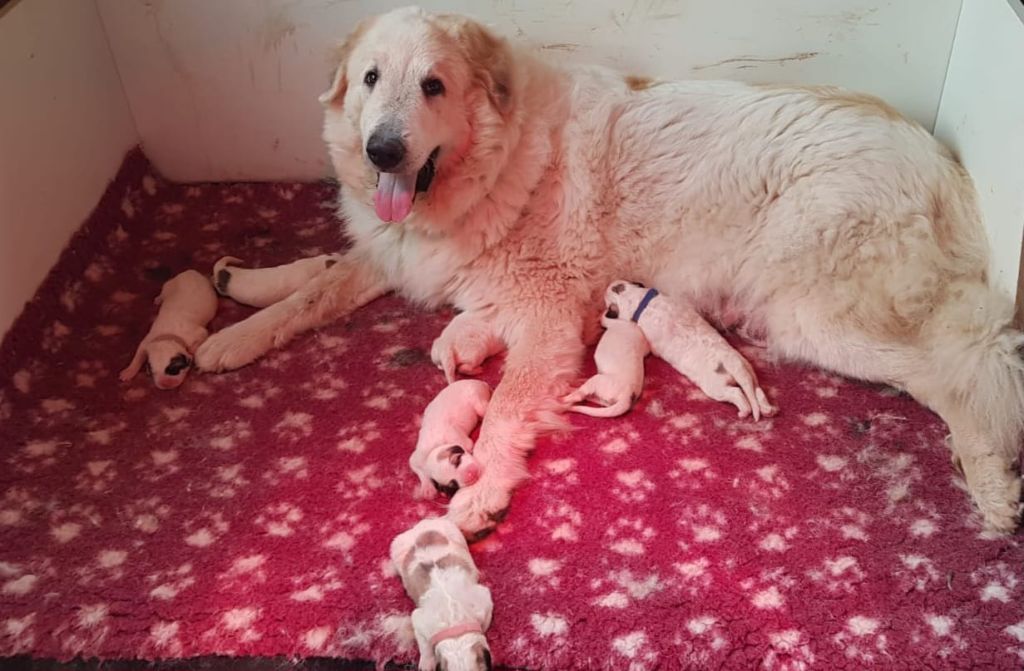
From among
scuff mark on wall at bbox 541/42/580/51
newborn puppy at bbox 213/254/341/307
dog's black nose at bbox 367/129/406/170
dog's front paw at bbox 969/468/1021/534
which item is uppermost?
scuff mark on wall at bbox 541/42/580/51

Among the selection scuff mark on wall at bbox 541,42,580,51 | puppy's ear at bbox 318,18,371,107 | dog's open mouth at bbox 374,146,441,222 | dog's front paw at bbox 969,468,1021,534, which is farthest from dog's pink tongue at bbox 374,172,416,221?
dog's front paw at bbox 969,468,1021,534

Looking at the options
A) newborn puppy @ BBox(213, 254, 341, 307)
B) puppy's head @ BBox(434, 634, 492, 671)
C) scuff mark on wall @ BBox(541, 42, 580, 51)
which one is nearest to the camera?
puppy's head @ BBox(434, 634, 492, 671)

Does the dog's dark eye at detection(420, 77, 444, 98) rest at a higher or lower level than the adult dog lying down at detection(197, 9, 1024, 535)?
higher

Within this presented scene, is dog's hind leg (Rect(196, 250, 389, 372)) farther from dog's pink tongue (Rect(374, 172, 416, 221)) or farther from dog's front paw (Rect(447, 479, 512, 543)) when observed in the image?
dog's front paw (Rect(447, 479, 512, 543))

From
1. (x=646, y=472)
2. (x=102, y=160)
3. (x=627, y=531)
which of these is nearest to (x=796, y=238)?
(x=646, y=472)

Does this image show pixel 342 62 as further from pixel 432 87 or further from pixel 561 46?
pixel 561 46

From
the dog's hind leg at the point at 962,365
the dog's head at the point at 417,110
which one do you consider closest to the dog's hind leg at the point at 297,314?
the dog's head at the point at 417,110

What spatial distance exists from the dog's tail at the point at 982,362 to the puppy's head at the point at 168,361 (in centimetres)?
231

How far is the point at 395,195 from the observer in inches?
93.4

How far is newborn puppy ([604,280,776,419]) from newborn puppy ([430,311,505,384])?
1.37 feet

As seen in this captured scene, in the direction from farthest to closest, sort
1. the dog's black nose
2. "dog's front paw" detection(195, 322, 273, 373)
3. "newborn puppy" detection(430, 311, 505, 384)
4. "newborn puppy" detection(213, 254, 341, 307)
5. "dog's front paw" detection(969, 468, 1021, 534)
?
1. "newborn puppy" detection(213, 254, 341, 307)
2. "dog's front paw" detection(195, 322, 273, 373)
3. "newborn puppy" detection(430, 311, 505, 384)
4. the dog's black nose
5. "dog's front paw" detection(969, 468, 1021, 534)

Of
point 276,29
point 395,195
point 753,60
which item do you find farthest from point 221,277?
point 753,60

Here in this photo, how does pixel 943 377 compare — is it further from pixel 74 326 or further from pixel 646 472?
pixel 74 326

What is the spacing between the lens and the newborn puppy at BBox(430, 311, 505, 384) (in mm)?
2424
